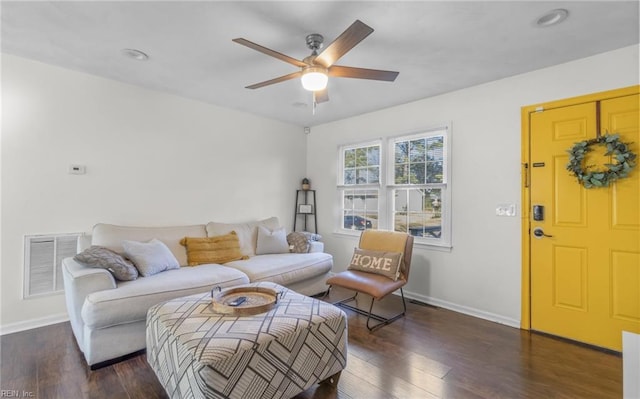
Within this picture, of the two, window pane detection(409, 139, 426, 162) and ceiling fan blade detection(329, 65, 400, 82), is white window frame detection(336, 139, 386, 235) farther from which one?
ceiling fan blade detection(329, 65, 400, 82)

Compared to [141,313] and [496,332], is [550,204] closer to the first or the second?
[496,332]

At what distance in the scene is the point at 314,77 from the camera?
7.23ft

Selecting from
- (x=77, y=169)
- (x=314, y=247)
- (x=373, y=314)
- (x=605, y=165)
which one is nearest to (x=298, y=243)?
(x=314, y=247)

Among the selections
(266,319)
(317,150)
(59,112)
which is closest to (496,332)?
(266,319)

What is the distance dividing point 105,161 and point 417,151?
363 cm

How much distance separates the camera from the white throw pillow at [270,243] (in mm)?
3865

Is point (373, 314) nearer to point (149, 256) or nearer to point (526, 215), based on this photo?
point (526, 215)

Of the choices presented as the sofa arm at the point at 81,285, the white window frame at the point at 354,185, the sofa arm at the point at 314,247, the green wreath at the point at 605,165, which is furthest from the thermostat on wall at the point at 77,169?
the green wreath at the point at 605,165

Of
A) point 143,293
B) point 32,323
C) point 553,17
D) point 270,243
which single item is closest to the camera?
point 553,17

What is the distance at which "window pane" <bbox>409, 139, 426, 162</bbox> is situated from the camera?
3762 millimetres

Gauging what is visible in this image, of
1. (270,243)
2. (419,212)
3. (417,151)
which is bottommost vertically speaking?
(270,243)

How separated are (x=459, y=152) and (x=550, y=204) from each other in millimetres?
1014

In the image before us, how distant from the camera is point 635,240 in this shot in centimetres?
238

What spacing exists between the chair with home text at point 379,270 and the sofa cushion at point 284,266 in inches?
16.8
